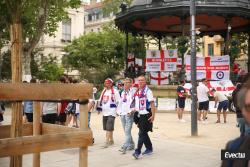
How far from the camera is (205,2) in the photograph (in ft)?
66.6

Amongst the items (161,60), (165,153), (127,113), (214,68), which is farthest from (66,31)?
(165,153)

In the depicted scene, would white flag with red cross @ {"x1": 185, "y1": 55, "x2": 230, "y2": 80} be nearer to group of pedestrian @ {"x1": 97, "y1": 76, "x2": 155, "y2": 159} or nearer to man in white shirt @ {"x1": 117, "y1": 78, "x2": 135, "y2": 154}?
group of pedestrian @ {"x1": 97, "y1": 76, "x2": 155, "y2": 159}

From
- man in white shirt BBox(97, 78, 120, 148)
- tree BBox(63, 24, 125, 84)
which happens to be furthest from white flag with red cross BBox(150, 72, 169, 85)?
tree BBox(63, 24, 125, 84)

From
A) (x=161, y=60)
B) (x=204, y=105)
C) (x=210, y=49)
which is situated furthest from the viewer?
(x=210, y=49)

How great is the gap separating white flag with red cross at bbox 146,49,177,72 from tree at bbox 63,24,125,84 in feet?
54.0

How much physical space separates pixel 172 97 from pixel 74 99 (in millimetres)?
18582

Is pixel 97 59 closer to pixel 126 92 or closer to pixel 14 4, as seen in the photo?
pixel 126 92

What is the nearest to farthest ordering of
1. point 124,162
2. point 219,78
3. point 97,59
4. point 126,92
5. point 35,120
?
point 35,120
point 124,162
point 126,92
point 219,78
point 97,59

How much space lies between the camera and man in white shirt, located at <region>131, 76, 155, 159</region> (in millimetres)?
9500

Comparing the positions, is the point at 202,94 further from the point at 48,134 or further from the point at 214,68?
the point at 48,134

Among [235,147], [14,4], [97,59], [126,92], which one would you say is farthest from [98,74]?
[235,147]

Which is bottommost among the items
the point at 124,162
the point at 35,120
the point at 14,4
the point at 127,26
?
the point at 124,162

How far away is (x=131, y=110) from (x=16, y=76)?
4.99m

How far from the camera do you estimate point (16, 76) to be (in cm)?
533
